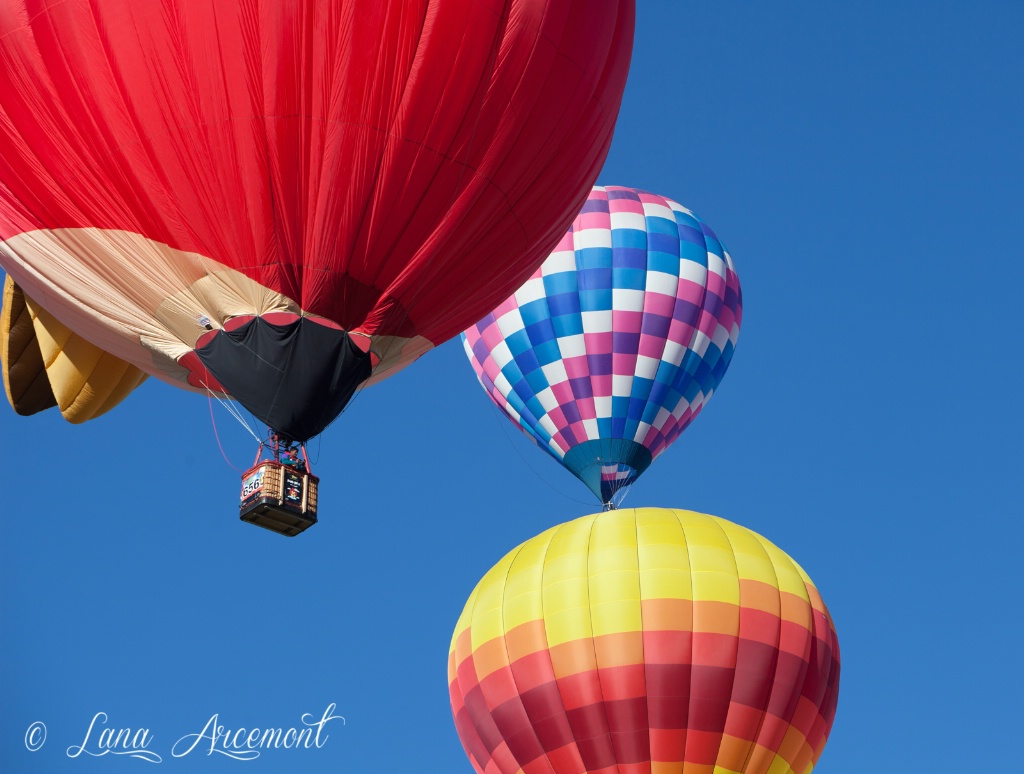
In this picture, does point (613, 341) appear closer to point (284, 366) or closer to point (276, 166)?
point (284, 366)

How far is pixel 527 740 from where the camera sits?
1625 cm

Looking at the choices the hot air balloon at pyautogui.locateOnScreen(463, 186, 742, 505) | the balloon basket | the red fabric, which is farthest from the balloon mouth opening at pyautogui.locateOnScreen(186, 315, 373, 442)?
the hot air balloon at pyautogui.locateOnScreen(463, 186, 742, 505)

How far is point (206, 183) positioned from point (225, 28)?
93 cm

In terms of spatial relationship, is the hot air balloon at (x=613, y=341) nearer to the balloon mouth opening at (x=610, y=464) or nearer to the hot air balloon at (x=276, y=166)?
the balloon mouth opening at (x=610, y=464)

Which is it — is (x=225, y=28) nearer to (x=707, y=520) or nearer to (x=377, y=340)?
(x=377, y=340)

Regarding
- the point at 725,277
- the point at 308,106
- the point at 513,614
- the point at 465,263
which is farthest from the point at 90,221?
the point at 725,277

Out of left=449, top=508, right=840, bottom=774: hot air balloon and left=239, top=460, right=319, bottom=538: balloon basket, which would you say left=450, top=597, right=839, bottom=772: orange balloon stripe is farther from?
left=239, top=460, right=319, bottom=538: balloon basket

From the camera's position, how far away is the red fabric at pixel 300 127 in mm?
11570

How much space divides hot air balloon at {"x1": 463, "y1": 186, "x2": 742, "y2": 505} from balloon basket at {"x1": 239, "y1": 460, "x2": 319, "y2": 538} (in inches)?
347

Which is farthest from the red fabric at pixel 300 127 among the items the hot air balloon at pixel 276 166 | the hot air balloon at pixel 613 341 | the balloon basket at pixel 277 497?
the hot air balloon at pixel 613 341

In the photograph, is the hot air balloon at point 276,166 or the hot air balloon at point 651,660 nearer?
the hot air balloon at point 276,166

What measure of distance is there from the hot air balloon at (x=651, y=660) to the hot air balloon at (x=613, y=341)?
13.0 ft

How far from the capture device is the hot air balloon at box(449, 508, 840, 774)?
15852 mm

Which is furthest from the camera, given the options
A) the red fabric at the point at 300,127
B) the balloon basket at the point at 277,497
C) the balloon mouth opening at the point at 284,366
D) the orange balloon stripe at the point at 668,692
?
the orange balloon stripe at the point at 668,692
